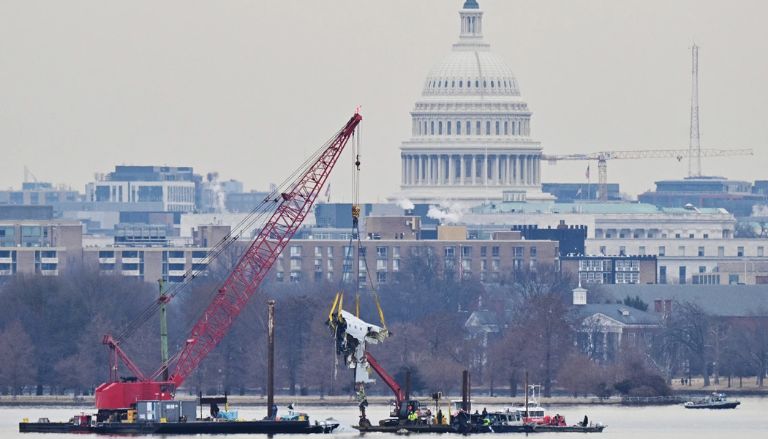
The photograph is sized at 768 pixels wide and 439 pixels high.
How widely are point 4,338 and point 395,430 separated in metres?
45.5

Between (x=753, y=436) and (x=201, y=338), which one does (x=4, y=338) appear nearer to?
(x=201, y=338)

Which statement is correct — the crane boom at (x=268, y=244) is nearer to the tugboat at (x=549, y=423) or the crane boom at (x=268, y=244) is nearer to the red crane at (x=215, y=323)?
the red crane at (x=215, y=323)

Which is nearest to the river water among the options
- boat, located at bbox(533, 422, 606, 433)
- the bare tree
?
boat, located at bbox(533, 422, 606, 433)

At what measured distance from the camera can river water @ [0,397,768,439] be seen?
159375 mm

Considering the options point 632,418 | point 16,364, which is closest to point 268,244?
point 632,418

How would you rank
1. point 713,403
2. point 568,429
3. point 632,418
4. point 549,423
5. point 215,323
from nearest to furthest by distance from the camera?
point 568,429 < point 549,423 < point 632,418 < point 713,403 < point 215,323

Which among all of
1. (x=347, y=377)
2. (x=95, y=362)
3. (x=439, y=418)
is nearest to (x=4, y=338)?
(x=95, y=362)

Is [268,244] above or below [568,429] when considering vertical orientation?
above

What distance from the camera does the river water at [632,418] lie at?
15938cm

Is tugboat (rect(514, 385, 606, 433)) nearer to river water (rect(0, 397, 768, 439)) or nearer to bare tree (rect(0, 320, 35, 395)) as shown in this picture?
river water (rect(0, 397, 768, 439))

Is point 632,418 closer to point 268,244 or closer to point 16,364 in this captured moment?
point 268,244

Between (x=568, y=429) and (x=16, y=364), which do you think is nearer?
(x=568, y=429)

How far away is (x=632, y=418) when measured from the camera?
174m

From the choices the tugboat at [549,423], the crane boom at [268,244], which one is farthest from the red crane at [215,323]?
the tugboat at [549,423]
